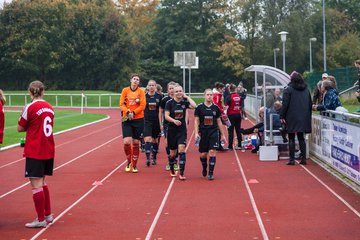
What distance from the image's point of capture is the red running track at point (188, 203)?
7.81 m

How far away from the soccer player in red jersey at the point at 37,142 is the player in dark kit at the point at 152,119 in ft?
20.1

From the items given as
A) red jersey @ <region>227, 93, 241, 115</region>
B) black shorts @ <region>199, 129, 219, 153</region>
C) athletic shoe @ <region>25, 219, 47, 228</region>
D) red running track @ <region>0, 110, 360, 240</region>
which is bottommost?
red running track @ <region>0, 110, 360, 240</region>

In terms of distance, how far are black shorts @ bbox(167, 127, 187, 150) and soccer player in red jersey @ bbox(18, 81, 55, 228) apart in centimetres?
453

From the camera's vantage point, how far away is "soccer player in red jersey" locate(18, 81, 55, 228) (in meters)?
8.02

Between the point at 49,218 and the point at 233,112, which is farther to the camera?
the point at 233,112

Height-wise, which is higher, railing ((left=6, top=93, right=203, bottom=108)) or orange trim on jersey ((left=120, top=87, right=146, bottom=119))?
orange trim on jersey ((left=120, top=87, right=146, bottom=119))

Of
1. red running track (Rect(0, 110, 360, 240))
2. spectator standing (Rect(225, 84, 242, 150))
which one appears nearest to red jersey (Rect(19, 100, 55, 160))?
red running track (Rect(0, 110, 360, 240))

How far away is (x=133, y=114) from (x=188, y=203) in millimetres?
3839

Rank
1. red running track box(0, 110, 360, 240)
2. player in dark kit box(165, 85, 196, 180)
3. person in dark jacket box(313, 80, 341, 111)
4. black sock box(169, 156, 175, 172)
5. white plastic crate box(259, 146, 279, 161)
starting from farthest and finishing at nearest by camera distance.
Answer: white plastic crate box(259, 146, 279, 161), person in dark jacket box(313, 80, 341, 111), black sock box(169, 156, 175, 172), player in dark kit box(165, 85, 196, 180), red running track box(0, 110, 360, 240)

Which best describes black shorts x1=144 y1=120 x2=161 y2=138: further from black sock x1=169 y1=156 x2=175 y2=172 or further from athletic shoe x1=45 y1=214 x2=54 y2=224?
athletic shoe x1=45 y1=214 x2=54 y2=224

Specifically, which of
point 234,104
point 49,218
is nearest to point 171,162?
point 49,218

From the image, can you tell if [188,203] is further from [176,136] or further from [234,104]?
[234,104]

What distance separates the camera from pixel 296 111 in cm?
1400

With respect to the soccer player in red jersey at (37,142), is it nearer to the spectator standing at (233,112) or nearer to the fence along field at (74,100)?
the spectator standing at (233,112)
